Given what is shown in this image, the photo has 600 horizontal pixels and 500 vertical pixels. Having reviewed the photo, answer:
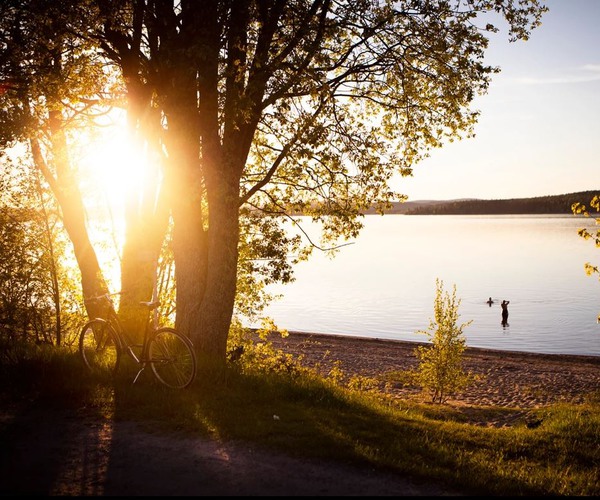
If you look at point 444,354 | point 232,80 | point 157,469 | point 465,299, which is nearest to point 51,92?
point 232,80

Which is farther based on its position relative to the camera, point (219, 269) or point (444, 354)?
point (444, 354)

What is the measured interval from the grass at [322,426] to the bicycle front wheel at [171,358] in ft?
0.74

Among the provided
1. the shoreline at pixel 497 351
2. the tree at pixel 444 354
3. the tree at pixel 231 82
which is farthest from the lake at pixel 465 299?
the tree at pixel 231 82

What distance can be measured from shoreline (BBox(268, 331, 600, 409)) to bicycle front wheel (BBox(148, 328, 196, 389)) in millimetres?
13102

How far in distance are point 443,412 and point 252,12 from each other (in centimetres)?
1412

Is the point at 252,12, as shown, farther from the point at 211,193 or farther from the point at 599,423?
the point at 599,423

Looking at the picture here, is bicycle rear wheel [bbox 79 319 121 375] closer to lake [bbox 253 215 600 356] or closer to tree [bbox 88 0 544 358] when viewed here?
tree [bbox 88 0 544 358]

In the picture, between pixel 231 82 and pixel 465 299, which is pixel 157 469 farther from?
pixel 465 299

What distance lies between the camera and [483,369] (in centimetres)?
3394

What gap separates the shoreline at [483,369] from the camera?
87.3 ft

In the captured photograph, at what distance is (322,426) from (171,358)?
275 cm

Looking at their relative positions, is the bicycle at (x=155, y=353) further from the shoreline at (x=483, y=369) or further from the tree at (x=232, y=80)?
the shoreline at (x=483, y=369)

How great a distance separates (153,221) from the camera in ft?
47.9

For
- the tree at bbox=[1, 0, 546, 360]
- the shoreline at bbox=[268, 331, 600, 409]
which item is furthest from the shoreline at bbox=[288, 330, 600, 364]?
the tree at bbox=[1, 0, 546, 360]
